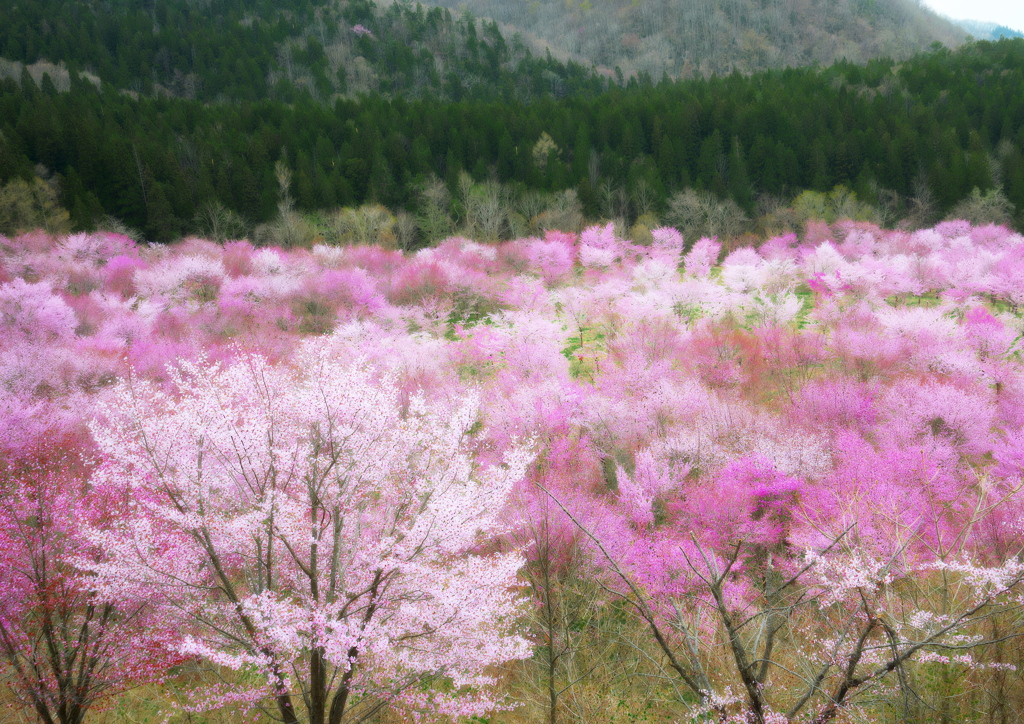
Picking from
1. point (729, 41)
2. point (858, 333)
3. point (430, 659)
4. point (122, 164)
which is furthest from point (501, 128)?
point (729, 41)

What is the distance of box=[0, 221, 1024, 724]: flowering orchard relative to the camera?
25.2ft

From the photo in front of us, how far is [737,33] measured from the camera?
121938mm

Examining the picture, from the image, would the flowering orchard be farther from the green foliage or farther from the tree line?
the tree line

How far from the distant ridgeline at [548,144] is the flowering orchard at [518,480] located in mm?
11033

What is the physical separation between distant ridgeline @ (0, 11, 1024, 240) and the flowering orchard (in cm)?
1103

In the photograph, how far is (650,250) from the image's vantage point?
48.9 metres

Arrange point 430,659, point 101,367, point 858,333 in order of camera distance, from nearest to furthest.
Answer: point 430,659 < point 101,367 < point 858,333

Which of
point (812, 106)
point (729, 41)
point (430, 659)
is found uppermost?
point (729, 41)

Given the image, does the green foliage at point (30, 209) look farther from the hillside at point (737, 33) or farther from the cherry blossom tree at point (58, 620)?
the hillside at point (737, 33)

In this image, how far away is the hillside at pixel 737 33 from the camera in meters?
113

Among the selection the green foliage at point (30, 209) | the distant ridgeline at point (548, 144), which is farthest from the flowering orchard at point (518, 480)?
the distant ridgeline at point (548, 144)

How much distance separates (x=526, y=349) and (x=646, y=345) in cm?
680

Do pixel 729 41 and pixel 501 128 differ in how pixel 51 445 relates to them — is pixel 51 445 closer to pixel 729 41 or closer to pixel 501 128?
pixel 501 128

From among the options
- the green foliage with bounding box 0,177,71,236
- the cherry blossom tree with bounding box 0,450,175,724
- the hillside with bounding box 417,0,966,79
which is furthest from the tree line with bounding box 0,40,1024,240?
the hillside with bounding box 417,0,966,79
